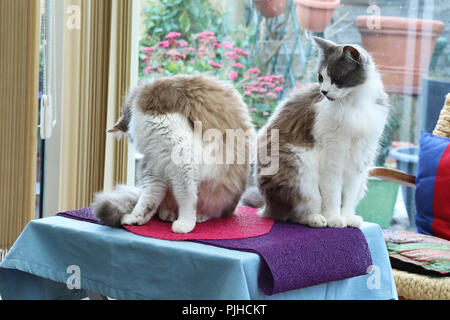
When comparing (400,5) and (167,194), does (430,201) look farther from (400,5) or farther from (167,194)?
(400,5)

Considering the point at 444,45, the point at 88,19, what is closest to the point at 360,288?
the point at 88,19

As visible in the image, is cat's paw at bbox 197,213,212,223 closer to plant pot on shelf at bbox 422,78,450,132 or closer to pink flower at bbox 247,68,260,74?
pink flower at bbox 247,68,260,74

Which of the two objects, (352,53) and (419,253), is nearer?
(352,53)

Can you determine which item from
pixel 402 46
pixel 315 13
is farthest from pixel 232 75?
pixel 402 46

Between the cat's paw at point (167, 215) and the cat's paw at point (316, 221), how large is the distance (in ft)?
1.24

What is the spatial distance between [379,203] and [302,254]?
1.89 meters

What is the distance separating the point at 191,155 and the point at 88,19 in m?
1.29

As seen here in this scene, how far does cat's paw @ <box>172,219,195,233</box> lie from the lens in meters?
1.41

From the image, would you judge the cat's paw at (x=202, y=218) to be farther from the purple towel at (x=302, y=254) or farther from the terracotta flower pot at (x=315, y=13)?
the terracotta flower pot at (x=315, y=13)

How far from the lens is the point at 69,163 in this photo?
249 centimetres

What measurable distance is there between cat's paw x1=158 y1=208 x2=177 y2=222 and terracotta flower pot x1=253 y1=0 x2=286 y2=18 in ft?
6.62

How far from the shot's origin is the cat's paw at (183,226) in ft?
4.64

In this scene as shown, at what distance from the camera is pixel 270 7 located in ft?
10.7

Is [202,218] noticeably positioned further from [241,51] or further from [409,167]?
[409,167]
